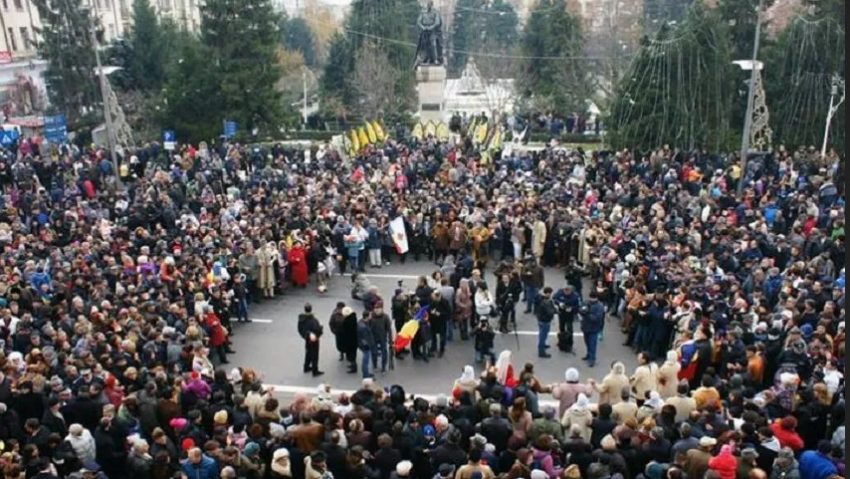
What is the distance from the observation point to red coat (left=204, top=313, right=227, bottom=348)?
1466 centimetres

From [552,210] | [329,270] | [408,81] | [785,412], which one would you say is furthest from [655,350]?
[408,81]

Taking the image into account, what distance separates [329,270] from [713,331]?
353 inches

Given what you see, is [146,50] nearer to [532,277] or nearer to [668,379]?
[532,277]

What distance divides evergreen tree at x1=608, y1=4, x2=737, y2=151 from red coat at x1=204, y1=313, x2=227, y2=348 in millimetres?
18999

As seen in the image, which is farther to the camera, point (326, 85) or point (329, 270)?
point (326, 85)

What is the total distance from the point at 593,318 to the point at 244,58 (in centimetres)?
2761

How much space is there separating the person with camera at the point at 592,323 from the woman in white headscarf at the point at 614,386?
322 cm

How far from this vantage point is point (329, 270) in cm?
1902

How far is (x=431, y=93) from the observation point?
33688 millimetres

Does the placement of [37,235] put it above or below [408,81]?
below

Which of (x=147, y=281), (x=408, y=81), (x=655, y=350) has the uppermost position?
(x=408, y=81)

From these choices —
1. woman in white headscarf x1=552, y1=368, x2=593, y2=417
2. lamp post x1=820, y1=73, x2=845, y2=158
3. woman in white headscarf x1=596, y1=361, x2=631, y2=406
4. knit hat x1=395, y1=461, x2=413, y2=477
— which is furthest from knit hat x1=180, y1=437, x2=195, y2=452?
lamp post x1=820, y1=73, x2=845, y2=158

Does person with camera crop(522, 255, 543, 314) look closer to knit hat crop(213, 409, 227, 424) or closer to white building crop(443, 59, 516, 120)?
knit hat crop(213, 409, 227, 424)

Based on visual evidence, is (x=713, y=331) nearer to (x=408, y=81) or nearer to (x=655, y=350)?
(x=655, y=350)
